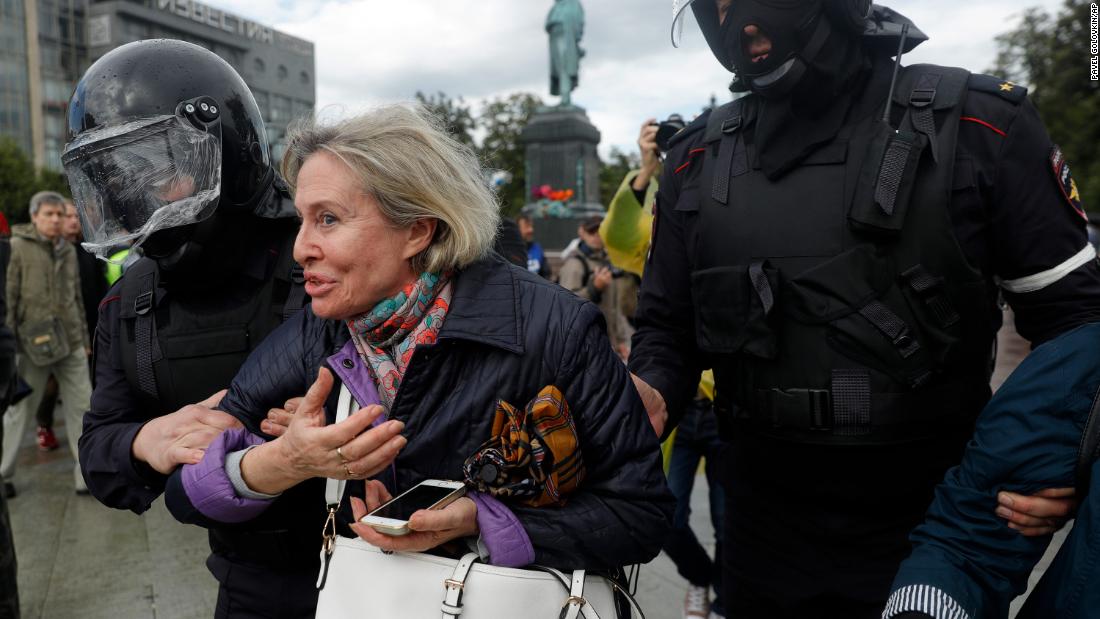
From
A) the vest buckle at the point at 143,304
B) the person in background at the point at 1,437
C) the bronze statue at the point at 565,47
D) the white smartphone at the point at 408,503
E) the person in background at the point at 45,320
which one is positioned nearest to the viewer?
the white smartphone at the point at 408,503

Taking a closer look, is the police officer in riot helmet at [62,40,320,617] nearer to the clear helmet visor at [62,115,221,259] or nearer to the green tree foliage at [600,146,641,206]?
the clear helmet visor at [62,115,221,259]

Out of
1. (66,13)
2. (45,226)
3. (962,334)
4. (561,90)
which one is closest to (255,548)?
(962,334)

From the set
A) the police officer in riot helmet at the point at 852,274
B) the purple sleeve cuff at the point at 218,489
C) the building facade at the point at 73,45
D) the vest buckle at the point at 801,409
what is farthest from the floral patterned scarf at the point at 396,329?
the building facade at the point at 73,45

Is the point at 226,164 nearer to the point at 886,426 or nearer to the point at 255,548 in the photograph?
the point at 255,548

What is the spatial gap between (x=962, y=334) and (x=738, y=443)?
0.56m

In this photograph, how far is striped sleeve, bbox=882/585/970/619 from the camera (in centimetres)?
133

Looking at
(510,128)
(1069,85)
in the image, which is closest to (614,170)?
(510,128)

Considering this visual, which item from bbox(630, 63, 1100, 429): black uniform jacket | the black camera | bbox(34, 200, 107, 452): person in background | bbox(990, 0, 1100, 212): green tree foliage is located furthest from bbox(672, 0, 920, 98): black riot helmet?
bbox(990, 0, 1100, 212): green tree foliage

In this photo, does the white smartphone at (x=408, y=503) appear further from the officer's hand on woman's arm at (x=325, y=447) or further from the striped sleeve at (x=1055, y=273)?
the striped sleeve at (x=1055, y=273)

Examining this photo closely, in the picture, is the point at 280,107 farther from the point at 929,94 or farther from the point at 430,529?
the point at 430,529

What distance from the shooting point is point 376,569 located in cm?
132

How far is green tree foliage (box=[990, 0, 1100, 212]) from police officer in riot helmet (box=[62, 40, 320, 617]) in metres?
29.0

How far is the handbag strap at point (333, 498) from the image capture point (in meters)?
1.39

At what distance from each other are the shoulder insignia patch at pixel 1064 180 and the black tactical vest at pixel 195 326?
1.64m
